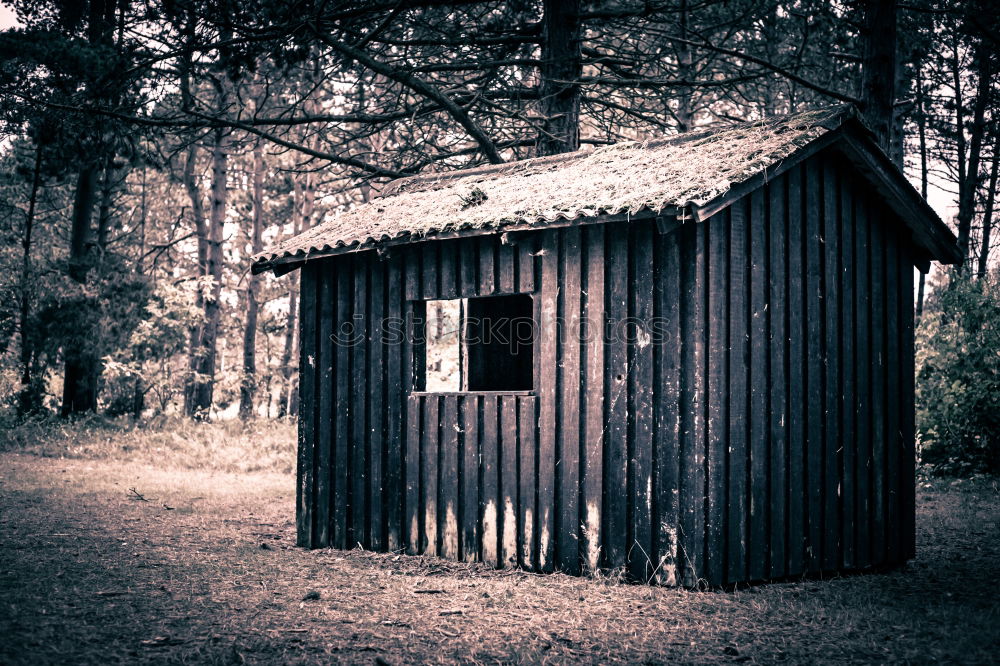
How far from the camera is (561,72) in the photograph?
1445cm

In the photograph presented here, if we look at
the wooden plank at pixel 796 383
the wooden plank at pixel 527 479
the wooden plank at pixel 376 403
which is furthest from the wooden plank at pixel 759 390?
the wooden plank at pixel 376 403

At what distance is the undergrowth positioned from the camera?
18219 millimetres

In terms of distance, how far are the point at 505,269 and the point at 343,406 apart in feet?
8.29

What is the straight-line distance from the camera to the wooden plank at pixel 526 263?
8.87 metres

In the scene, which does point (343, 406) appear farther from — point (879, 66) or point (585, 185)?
point (879, 66)

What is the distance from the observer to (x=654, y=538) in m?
7.84

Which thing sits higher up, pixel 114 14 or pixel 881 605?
pixel 114 14

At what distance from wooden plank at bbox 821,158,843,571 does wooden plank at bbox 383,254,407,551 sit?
410 centimetres

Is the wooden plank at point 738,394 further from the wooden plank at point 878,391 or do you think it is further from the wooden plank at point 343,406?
the wooden plank at point 343,406

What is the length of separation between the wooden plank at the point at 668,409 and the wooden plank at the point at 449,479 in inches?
86.8

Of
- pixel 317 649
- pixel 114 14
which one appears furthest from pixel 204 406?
pixel 317 649

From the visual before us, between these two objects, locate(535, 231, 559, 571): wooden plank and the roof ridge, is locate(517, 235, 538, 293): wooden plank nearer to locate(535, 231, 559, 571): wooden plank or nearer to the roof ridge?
locate(535, 231, 559, 571): wooden plank

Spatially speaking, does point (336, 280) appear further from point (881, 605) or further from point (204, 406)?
point (204, 406)

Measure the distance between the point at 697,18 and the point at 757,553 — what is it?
9930 millimetres
